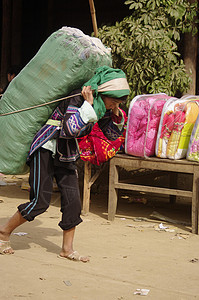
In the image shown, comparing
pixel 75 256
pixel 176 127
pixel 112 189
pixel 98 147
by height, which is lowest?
pixel 75 256

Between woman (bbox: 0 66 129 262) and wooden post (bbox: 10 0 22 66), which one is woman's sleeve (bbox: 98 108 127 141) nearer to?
woman (bbox: 0 66 129 262)

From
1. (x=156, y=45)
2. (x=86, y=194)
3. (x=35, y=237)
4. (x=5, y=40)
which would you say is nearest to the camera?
(x=35, y=237)

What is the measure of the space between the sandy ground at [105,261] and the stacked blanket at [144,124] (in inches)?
33.4

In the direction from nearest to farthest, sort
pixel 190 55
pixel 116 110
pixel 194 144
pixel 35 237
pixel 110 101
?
pixel 110 101 < pixel 116 110 < pixel 35 237 < pixel 194 144 < pixel 190 55

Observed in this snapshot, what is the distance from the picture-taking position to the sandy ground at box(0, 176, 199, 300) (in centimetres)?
357

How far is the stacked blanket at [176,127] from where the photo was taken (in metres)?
5.36

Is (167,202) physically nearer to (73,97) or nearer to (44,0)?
(73,97)

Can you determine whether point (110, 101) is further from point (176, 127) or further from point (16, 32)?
point (16, 32)

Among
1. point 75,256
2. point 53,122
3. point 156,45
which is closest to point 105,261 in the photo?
point 75,256

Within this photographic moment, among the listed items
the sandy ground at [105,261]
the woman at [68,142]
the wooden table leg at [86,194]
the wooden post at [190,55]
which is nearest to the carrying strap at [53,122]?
the woman at [68,142]

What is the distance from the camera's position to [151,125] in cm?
550

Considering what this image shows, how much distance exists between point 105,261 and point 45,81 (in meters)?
1.57

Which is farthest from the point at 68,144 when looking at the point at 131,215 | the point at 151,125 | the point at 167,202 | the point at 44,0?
the point at 44,0

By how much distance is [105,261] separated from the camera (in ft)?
14.1
